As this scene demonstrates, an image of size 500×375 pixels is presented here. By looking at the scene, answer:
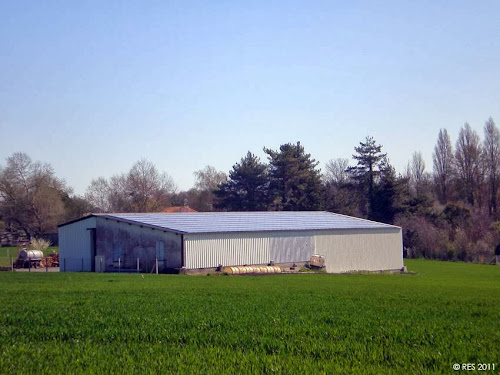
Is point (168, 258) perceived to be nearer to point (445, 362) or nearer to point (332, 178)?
point (445, 362)

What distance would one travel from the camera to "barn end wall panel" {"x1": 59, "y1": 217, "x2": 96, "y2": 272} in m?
48.9

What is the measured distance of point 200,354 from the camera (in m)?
10.9

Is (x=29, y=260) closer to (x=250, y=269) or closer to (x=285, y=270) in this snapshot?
(x=250, y=269)

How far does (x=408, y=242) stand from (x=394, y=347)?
6833cm

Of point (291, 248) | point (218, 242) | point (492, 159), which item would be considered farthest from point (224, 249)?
point (492, 159)

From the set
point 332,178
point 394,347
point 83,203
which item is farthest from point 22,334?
point 332,178

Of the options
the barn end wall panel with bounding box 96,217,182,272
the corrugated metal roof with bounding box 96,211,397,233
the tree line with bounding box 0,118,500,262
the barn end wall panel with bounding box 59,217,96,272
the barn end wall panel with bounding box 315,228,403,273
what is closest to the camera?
the barn end wall panel with bounding box 96,217,182,272

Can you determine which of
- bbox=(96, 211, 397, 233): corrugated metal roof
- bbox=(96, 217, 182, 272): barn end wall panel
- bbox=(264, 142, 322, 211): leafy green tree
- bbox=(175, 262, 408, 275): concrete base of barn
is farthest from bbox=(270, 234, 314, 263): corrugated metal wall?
bbox=(264, 142, 322, 211): leafy green tree

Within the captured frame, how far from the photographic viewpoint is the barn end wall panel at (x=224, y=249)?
145 feet

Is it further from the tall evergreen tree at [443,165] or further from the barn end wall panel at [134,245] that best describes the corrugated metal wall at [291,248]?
the tall evergreen tree at [443,165]

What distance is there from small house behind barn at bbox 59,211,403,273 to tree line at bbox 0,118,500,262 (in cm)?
2142

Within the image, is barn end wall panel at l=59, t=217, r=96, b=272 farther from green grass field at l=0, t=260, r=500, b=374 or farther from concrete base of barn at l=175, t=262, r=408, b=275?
green grass field at l=0, t=260, r=500, b=374

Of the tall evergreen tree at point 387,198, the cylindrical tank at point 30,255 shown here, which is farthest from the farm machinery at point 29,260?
the tall evergreen tree at point 387,198

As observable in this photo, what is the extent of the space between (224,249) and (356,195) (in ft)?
149
